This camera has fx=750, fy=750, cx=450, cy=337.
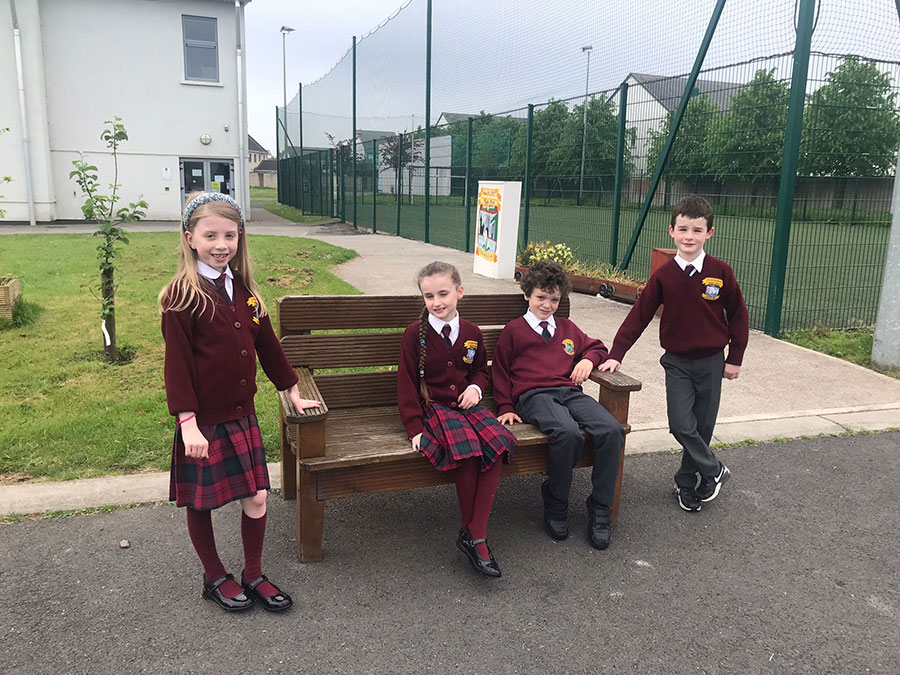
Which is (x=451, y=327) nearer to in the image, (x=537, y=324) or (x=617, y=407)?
(x=537, y=324)

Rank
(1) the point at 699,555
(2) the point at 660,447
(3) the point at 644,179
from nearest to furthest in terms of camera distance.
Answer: (1) the point at 699,555, (2) the point at 660,447, (3) the point at 644,179

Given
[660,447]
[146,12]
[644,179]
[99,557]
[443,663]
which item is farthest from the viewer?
[146,12]

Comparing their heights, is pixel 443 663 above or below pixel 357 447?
below

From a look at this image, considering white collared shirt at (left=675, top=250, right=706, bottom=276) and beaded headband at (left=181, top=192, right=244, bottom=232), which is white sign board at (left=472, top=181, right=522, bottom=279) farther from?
beaded headband at (left=181, top=192, right=244, bottom=232)

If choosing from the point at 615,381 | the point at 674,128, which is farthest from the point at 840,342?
the point at 615,381

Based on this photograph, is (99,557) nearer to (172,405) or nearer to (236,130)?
(172,405)

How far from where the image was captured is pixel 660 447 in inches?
176

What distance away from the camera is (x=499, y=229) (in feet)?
36.8

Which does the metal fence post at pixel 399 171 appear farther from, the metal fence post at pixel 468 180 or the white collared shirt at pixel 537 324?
the white collared shirt at pixel 537 324

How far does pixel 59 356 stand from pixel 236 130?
19.6m

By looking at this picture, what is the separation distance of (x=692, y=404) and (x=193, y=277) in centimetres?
244

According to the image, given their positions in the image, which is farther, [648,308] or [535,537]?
[648,308]

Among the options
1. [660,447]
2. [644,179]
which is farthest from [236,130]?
[660,447]

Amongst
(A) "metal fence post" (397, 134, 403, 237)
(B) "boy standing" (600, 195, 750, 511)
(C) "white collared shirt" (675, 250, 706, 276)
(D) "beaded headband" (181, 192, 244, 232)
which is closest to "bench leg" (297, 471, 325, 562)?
(D) "beaded headband" (181, 192, 244, 232)
